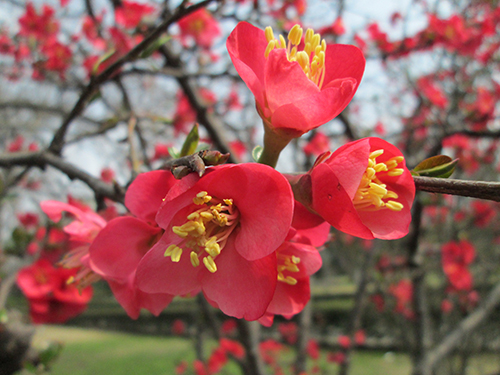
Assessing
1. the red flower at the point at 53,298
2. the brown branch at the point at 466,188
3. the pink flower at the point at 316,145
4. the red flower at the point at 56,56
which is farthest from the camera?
the pink flower at the point at 316,145

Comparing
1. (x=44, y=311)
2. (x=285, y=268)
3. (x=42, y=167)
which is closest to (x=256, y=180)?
(x=285, y=268)

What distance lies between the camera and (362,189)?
0.37m

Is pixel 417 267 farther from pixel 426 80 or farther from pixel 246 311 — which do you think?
pixel 426 80

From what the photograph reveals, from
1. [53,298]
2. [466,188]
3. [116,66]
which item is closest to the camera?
[466,188]

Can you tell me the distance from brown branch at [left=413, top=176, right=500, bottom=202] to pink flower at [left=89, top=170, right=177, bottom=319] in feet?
0.95

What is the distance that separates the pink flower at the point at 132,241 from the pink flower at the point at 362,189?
6.9 inches

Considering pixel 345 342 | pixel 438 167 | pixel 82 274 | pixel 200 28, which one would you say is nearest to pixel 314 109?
pixel 438 167

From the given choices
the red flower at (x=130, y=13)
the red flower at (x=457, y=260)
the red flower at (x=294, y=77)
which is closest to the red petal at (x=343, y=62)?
the red flower at (x=294, y=77)

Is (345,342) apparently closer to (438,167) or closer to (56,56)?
(438,167)

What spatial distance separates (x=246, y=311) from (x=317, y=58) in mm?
316

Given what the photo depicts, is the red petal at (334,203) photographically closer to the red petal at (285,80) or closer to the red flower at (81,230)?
the red petal at (285,80)

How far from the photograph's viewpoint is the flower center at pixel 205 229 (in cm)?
35

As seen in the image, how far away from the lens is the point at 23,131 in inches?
212

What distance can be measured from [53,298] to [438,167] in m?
1.14
